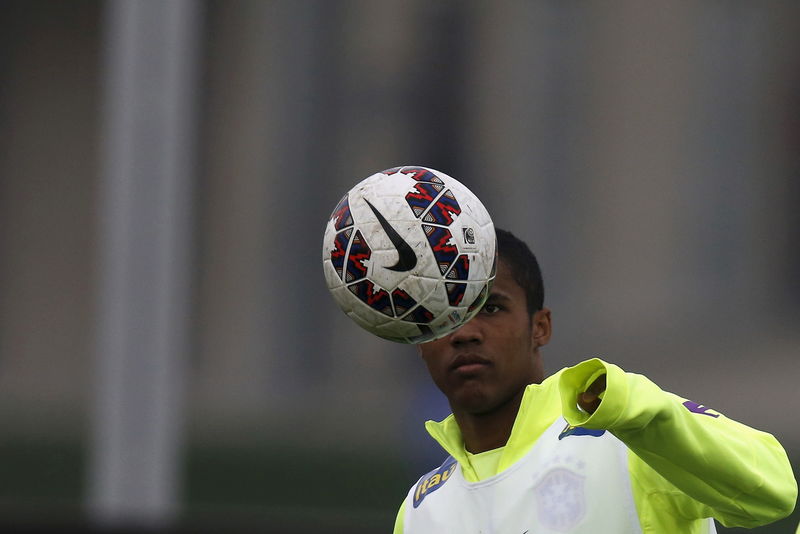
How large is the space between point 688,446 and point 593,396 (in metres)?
0.25

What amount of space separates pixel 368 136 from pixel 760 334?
19.6ft

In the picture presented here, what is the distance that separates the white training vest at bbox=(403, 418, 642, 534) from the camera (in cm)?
399

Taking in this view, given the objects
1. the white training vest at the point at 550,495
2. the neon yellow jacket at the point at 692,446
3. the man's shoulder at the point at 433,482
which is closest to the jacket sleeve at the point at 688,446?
the neon yellow jacket at the point at 692,446

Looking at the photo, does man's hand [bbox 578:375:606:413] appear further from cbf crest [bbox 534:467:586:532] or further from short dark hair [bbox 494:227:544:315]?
short dark hair [bbox 494:227:544:315]

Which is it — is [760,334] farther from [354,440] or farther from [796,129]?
[354,440]

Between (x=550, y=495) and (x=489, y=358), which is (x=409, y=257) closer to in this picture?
(x=489, y=358)

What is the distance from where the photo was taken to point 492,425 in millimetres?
4484

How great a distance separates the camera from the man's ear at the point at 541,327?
459 cm

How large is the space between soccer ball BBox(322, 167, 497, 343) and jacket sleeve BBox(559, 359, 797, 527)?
57 centimetres

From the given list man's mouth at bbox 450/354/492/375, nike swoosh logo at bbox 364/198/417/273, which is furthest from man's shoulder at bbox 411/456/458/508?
nike swoosh logo at bbox 364/198/417/273

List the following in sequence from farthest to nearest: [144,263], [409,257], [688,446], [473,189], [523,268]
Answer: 1. [473,189]
2. [144,263]
3. [523,268]
4. [409,257]
5. [688,446]

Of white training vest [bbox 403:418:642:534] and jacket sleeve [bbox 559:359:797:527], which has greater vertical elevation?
jacket sleeve [bbox 559:359:797:527]

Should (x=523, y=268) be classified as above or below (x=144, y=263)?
above

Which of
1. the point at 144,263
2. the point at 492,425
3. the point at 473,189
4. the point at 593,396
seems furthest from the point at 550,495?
the point at 473,189
